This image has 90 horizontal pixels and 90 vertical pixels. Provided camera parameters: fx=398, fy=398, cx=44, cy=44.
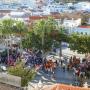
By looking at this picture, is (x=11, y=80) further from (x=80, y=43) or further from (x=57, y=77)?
(x=80, y=43)

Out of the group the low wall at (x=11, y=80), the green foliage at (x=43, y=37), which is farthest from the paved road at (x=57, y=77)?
the low wall at (x=11, y=80)

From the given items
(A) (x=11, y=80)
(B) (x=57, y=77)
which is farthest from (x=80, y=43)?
(A) (x=11, y=80)

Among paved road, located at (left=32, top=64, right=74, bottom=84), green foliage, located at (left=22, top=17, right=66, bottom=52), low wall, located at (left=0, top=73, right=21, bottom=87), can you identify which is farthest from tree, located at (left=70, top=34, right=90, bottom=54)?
low wall, located at (left=0, top=73, right=21, bottom=87)

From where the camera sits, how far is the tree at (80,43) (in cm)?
2663

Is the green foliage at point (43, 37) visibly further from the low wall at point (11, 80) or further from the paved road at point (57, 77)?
the low wall at point (11, 80)

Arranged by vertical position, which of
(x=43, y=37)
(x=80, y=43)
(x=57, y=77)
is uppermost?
(x=43, y=37)

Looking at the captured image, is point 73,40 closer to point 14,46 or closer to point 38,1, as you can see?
point 14,46

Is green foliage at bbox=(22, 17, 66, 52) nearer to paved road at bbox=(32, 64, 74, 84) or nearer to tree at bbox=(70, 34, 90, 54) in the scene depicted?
tree at bbox=(70, 34, 90, 54)

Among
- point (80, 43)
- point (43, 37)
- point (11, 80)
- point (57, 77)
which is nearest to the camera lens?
point (11, 80)

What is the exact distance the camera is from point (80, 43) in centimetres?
2734

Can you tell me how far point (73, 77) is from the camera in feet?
76.1

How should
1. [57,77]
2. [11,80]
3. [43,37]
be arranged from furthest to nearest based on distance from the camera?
1. [43,37]
2. [57,77]
3. [11,80]

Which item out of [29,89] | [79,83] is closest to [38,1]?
[79,83]

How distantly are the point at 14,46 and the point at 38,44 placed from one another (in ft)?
15.7
